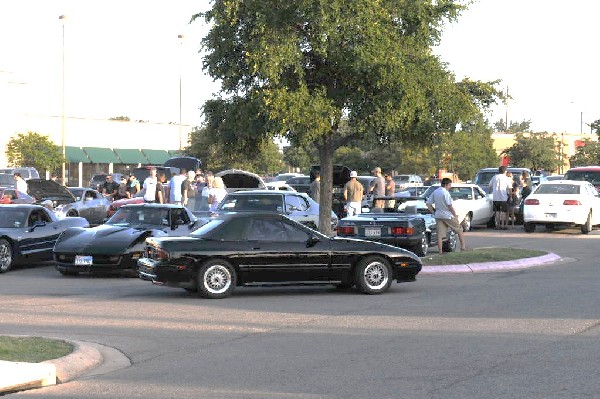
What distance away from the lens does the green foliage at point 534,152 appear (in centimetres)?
7731

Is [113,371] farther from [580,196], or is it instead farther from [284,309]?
[580,196]

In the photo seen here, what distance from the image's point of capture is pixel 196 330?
39.4 feet

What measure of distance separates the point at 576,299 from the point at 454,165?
54874 mm

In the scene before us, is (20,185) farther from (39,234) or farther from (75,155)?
(75,155)

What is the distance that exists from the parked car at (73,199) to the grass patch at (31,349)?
2110 centimetres

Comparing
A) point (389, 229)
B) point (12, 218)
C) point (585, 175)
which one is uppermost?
point (585, 175)

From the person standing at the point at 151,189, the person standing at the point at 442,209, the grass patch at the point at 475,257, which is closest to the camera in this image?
the grass patch at the point at 475,257

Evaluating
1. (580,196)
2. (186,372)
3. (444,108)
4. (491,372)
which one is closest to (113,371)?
(186,372)

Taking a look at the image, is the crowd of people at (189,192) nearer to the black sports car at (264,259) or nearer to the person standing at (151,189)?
the person standing at (151,189)

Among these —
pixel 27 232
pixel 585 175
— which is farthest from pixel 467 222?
pixel 27 232

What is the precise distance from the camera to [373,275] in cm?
1571

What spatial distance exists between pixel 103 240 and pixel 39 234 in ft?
8.83

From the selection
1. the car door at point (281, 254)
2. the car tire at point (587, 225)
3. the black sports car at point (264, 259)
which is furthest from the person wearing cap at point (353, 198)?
the car door at point (281, 254)

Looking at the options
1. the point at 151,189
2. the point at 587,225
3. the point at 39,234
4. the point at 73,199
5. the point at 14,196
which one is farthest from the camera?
the point at 73,199
